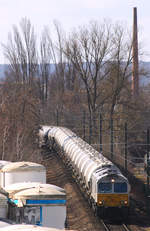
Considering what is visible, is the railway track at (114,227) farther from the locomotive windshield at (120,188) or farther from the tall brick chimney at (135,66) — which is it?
the tall brick chimney at (135,66)

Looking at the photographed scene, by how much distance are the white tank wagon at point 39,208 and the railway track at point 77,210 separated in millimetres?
6725

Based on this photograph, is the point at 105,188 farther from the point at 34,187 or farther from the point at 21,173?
the point at 34,187

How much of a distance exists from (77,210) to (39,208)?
10459 millimetres

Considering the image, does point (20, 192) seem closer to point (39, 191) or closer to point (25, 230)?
point (39, 191)

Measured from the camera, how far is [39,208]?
12359 mm

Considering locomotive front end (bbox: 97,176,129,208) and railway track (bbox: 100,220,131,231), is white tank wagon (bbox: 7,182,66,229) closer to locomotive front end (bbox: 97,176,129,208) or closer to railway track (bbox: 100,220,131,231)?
railway track (bbox: 100,220,131,231)

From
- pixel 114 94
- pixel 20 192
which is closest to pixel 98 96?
pixel 114 94

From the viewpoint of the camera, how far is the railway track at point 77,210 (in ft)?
64.4

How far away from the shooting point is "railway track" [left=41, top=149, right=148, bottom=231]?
19.6m

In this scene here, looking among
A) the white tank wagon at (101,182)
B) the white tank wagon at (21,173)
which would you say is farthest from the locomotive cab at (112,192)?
the white tank wagon at (21,173)

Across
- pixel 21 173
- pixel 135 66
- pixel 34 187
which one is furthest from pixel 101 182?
pixel 135 66

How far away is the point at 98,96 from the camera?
53.8 m

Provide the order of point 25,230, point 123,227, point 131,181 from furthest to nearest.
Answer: point 131,181 → point 123,227 → point 25,230

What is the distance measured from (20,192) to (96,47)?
41047mm
